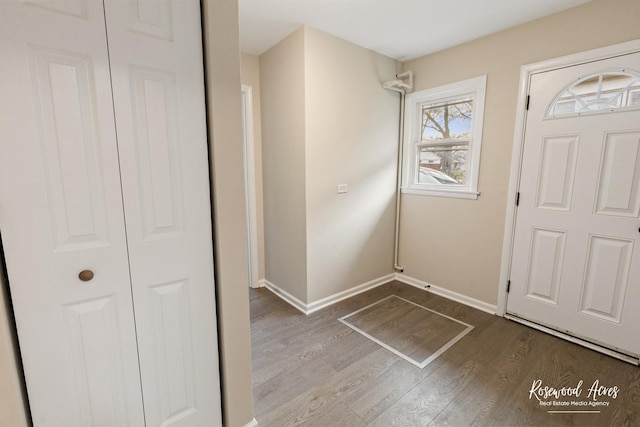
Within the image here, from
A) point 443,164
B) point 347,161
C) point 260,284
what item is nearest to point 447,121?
point 443,164

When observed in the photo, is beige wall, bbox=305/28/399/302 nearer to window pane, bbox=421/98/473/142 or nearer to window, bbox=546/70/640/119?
window pane, bbox=421/98/473/142

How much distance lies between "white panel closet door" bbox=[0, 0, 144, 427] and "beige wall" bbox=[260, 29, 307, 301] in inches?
65.4

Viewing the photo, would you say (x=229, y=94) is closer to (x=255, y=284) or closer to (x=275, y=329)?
(x=275, y=329)

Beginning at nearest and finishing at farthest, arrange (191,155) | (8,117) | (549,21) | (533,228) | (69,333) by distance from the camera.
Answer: (8,117)
(69,333)
(191,155)
(549,21)
(533,228)

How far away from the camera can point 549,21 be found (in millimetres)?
2209

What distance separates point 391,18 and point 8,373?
291 cm

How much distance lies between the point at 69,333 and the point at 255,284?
2.29 metres

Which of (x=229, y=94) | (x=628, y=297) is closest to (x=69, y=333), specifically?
(x=229, y=94)

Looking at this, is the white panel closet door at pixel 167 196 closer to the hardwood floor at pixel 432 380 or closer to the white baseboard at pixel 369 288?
the hardwood floor at pixel 432 380

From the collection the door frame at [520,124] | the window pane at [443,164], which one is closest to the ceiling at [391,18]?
the door frame at [520,124]

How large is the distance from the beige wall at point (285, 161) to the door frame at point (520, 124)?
179cm

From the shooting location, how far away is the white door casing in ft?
3.04

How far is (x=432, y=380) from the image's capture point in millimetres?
1878

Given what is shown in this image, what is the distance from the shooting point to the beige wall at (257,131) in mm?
2947
